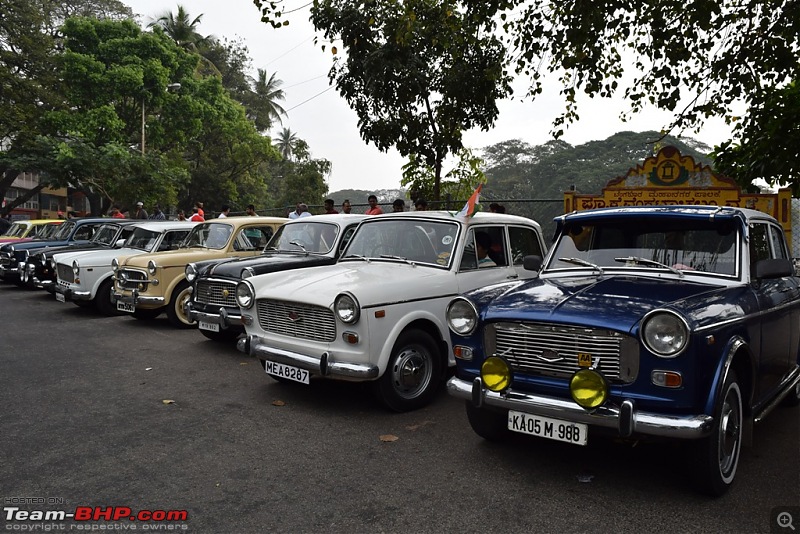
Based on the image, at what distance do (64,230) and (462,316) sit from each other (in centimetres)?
1402

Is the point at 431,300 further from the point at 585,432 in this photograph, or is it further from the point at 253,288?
the point at 585,432

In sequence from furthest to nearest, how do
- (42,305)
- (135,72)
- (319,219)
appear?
(135,72) → (42,305) → (319,219)

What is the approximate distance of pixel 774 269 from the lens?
4289 mm

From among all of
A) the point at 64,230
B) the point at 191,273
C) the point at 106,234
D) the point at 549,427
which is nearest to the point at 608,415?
the point at 549,427

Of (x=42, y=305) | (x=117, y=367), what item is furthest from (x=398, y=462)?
(x=42, y=305)

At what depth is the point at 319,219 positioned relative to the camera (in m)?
8.90

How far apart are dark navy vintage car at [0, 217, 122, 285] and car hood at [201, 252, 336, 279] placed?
718 centimetres

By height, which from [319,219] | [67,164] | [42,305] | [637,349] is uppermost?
[67,164]

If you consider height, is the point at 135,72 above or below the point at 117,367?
above

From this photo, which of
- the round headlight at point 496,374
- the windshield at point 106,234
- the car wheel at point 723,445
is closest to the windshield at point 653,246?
the car wheel at point 723,445

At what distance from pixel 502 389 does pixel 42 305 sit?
11865mm

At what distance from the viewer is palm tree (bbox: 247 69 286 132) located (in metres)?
47.8

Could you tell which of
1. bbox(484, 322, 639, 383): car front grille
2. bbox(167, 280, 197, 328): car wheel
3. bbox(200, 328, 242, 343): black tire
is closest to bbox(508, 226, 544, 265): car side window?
bbox(484, 322, 639, 383): car front grille

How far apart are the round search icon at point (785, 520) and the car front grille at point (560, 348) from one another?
1095 millimetres
